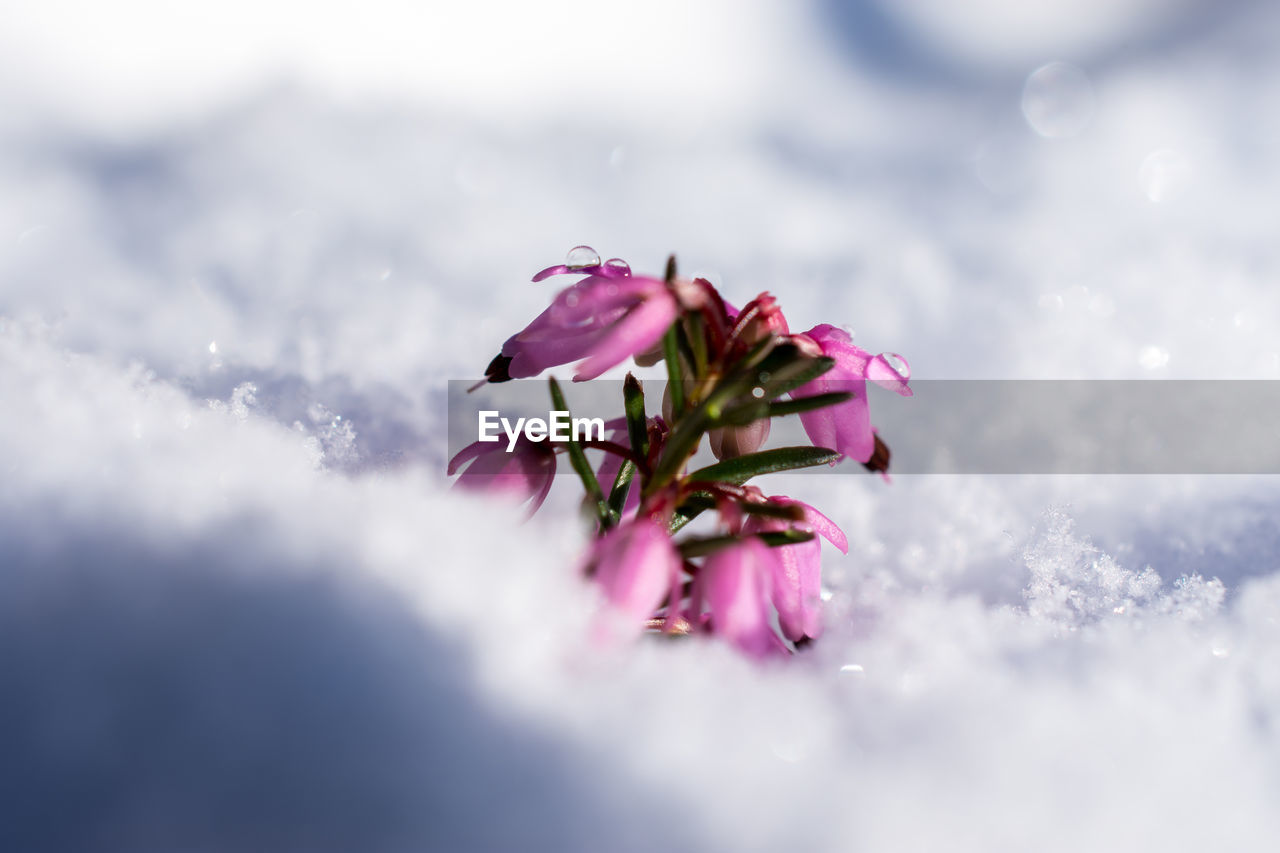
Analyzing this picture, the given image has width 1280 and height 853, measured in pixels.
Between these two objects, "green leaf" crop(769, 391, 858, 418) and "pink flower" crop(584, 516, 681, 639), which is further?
"green leaf" crop(769, 391, 858, 418)

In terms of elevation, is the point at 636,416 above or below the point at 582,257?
below

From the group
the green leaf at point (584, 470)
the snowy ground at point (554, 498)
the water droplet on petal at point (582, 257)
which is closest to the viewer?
the snowy ground at point (554, 498)

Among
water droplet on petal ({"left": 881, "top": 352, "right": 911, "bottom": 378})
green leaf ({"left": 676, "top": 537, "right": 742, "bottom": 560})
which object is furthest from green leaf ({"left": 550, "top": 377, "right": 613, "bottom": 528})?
water droplet on petal ({"left": 881, "top": 352, "right": 911, "bottom": 378})

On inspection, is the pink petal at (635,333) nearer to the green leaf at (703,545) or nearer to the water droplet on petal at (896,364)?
the green leaf at (703,545)

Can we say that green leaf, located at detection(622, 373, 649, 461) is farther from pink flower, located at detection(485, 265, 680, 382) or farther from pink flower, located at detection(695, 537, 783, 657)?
pink flower, located at detection(695, 537, 783, 657)

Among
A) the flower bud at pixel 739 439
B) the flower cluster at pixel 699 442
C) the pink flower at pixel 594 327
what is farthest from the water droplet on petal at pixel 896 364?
the pink flower at pixel 594 327

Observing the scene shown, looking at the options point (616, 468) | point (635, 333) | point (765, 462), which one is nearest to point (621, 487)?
point (616, 468)

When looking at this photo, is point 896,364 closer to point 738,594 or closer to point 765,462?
point 765,462
